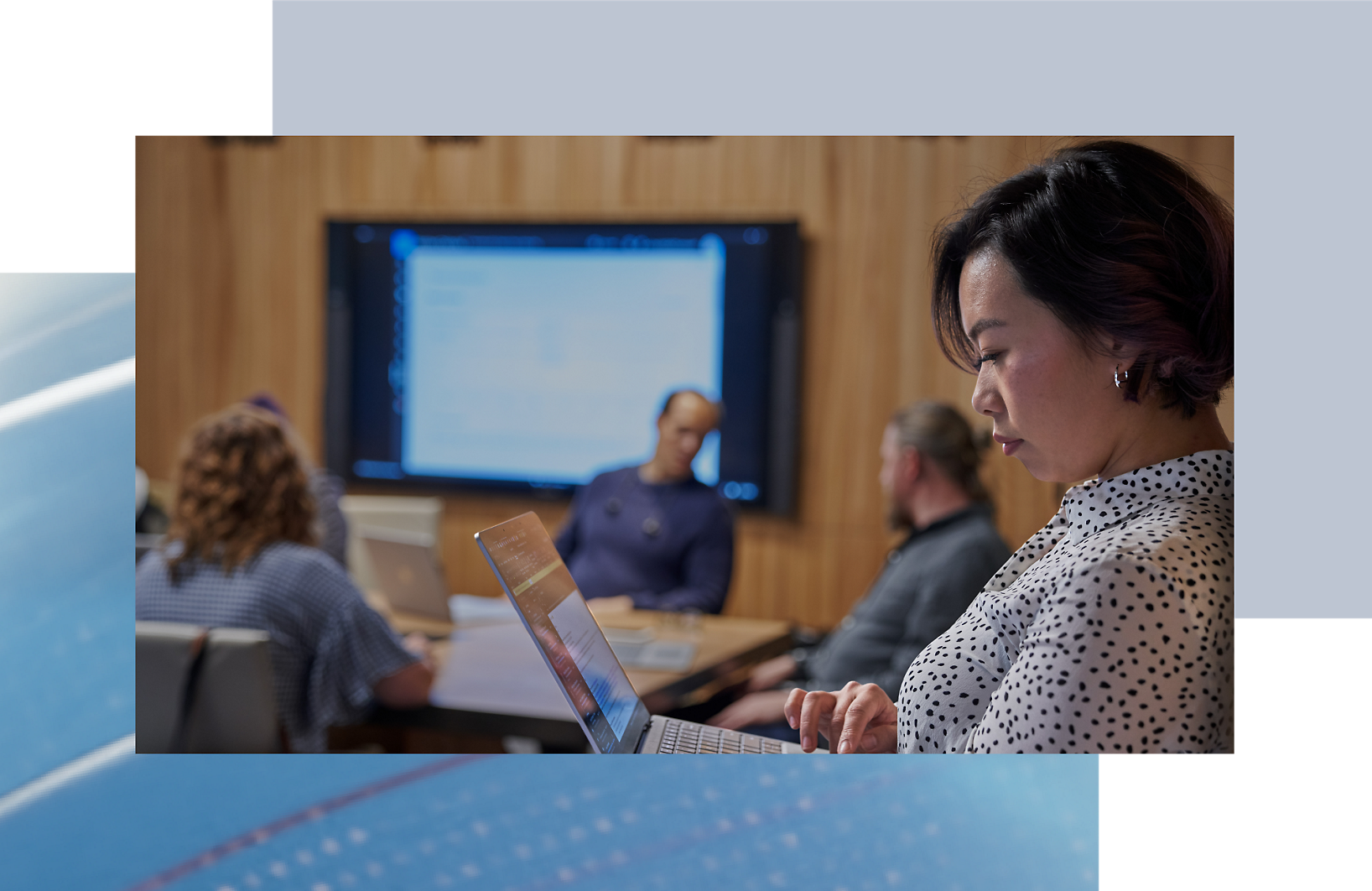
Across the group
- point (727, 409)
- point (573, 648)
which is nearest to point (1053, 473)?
point (573, 648)

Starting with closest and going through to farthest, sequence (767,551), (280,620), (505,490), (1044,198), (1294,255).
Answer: (1044,198)
(1294,255)
(280,620)
(505,490)
(767,551)

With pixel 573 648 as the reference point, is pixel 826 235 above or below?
above

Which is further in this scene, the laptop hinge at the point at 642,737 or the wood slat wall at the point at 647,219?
the wood slat wall at the point at 647,219

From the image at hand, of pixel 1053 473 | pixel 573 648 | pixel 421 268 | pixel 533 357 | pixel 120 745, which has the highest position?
pixel 421 268

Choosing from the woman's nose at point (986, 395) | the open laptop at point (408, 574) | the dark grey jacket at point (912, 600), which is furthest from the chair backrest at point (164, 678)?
Answer: the woman's nose at point (986, 395)

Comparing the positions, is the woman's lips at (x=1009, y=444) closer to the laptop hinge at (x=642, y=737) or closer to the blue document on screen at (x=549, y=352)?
the laptop hinge at (x=642, y=737)

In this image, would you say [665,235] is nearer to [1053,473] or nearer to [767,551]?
[767,551]

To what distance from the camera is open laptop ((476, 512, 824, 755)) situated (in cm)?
143

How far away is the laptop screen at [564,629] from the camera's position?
143cm

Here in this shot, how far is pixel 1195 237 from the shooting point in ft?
4.80

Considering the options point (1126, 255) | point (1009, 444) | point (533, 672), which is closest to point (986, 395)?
point (1009, 444)

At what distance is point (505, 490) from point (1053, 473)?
8.22 ft

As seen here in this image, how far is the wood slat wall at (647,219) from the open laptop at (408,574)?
1.60ft

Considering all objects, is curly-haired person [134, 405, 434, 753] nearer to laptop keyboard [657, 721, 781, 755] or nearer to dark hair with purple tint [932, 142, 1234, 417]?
laptop keyboard [657, 721, 781, 755]
